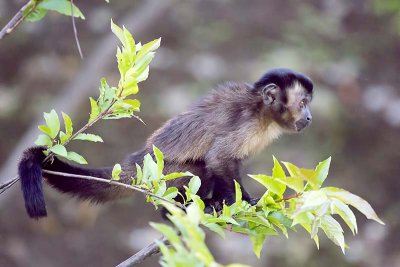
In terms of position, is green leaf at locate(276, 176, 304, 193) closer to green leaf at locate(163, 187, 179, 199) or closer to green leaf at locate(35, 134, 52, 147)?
green leaf at locate(163, 187, 179, 199)

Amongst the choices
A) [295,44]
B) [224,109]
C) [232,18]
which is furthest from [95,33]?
[224,109]

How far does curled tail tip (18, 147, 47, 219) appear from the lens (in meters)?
2.94

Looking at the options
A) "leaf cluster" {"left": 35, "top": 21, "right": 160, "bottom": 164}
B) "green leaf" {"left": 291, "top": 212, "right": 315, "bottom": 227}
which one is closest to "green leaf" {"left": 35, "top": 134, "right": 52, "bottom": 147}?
"leaf cluster" {"left": 35, "top": 21, "right": 160, "bottom": 164}

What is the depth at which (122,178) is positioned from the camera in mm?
4113

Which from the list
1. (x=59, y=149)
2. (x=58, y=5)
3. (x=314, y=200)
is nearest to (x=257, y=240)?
(x=314, y=200)

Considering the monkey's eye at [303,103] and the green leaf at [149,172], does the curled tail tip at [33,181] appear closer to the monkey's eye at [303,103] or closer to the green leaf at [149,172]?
the green leaf at [149,172]

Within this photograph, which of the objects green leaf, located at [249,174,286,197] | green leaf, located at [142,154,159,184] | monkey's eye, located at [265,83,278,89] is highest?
green leaf, located at [142,154,159,184]

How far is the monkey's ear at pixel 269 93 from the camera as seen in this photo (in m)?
4.48

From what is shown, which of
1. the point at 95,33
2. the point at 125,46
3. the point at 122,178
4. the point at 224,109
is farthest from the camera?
the point at 95,33

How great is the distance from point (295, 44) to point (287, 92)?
16.0 ft

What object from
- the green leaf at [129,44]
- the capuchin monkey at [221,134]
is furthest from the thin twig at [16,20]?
the capuchin monkey at [221,134]

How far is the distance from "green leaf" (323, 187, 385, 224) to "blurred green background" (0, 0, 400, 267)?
6.23 metres

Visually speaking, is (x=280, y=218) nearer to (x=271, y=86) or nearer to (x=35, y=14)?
(x=35, y=14)

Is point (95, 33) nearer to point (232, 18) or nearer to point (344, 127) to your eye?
point (232, 18)
